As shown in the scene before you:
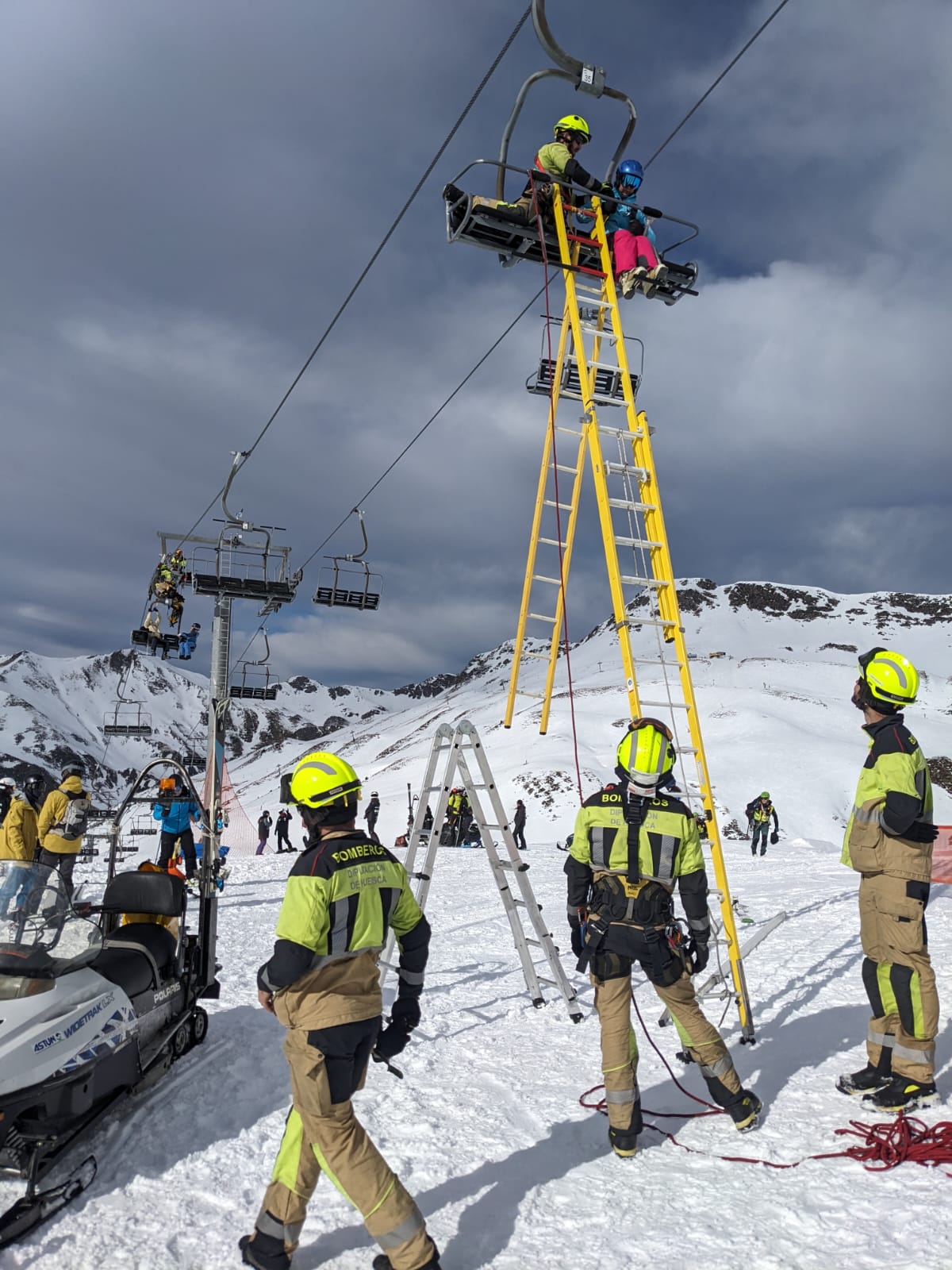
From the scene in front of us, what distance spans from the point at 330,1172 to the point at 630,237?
8.38m

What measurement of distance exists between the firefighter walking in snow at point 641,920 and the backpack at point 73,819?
8878 millimetres

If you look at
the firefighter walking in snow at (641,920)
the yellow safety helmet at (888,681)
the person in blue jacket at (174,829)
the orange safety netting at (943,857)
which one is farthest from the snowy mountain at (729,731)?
the orange safety netting at (943,857)

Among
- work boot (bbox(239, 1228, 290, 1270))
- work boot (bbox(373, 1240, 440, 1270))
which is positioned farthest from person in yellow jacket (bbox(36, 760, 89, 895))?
work boot (bbox(373, 1240, 440, 1270))

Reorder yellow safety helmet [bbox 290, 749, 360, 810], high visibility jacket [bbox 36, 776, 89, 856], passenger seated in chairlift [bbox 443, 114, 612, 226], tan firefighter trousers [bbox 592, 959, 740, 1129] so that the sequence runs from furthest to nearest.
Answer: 1. high visibility jacket [bbox 36, 776, 89, 856]
2. passenger seated in chairlift [bbox 443, 114, 612, 226]
3. tan firefighter trousers [bbox 592, 959, 740, 1129]
4. yellow safety helmet [bbox 290, 749, 360, 810]

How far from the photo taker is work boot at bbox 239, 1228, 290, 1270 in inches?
139

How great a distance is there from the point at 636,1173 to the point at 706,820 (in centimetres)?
274

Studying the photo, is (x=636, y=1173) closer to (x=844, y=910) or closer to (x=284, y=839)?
(x=844, y=910)

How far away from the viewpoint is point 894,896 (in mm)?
5086

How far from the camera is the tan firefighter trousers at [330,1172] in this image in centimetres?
334

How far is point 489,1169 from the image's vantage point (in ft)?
14.7

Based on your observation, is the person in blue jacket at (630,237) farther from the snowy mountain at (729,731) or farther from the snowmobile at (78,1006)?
the snowmobile at (78,1006)

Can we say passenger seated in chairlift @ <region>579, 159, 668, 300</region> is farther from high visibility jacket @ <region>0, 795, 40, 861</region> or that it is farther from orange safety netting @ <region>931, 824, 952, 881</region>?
orange safety netting @ <region>931, 824, 952, 881</region>

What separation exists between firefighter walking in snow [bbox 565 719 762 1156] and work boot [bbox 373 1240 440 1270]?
5.40 ft

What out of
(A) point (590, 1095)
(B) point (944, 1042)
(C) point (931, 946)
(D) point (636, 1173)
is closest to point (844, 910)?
(C) point (931, 946)
